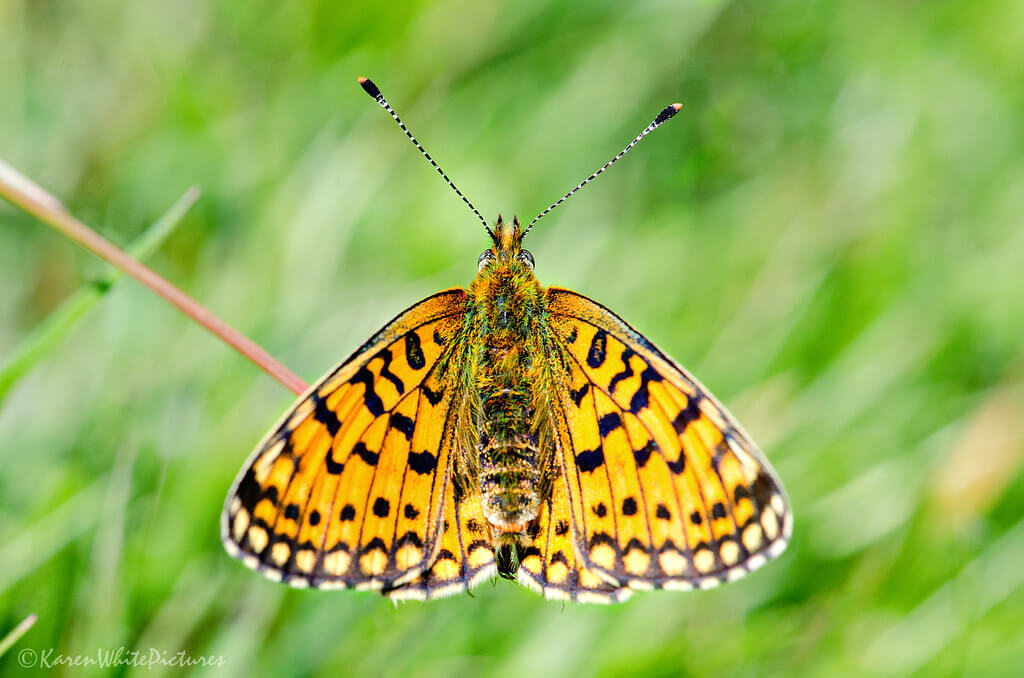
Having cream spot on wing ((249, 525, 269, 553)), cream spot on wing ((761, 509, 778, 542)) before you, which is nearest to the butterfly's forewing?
cream spot on wing ((249, 525, 269, 553))

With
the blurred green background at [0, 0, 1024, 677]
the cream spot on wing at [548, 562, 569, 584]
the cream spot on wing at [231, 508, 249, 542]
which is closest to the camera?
the cream spot on wing at [231, 508, 249, 542]

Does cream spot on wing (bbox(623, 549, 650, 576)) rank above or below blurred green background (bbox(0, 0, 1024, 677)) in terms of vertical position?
below

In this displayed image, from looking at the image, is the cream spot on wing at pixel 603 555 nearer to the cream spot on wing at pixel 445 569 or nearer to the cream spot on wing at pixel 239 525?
the cream spot on wing at pixel 445 569

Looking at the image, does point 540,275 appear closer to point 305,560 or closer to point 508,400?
point 508,400

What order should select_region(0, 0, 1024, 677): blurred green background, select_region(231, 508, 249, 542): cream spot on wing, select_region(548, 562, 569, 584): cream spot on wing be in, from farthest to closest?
select_region(0, 0, 1024, 677): blurred green background < select_region(548, 562, 569, 584): cream spot on wing < select_region(231, 508, 249, 542): cream spot on wing

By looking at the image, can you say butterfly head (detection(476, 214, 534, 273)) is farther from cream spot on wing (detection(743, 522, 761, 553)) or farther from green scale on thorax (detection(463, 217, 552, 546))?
cream spot on wing (detection(743, 522, 761, 553))

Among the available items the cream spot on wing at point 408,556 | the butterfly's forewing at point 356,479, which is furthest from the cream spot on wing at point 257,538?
the cream spot on wing at point 408,556

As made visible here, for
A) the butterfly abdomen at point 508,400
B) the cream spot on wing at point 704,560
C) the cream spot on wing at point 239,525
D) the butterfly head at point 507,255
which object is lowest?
the cream spot on wing at point 704,560
